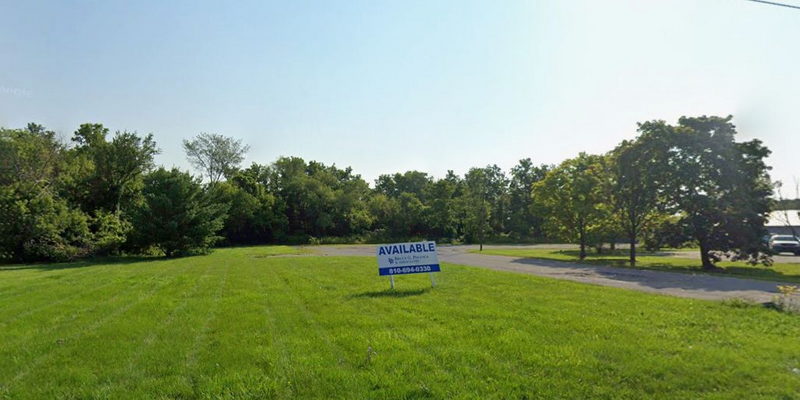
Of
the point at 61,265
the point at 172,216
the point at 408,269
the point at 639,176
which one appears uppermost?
the point at 639,176

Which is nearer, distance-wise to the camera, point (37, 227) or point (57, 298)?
point (57, 298)

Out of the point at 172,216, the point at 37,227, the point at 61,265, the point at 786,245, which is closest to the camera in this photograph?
the point at 61,265

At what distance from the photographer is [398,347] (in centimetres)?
557

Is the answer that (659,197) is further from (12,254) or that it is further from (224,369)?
(12,254)

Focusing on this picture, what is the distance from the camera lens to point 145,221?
91.1 feet

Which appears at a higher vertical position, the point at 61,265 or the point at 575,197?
the point at 575,197

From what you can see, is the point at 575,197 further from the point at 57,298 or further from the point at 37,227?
the point at 37,227

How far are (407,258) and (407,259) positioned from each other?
0.03 meters

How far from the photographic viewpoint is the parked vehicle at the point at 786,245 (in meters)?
28.8

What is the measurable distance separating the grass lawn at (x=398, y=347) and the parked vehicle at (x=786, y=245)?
2787cm

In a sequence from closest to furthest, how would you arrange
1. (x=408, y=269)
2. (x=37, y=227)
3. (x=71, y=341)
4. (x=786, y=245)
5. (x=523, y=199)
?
(x=71, y=341) → (x=408, y=269) → (x=37, y=227) → (x=786, y=245) → (x=523, y=199)

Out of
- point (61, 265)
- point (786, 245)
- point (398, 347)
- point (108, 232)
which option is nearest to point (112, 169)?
point (108, 232)

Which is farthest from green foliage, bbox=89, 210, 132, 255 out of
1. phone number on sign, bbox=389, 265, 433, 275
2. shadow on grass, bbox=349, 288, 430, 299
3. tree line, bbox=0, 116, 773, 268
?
shadow on grass, bbox=349, 288, 430, 299

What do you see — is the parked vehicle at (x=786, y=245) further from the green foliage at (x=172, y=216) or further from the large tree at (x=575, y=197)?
the green foliage at (x=172, y=216)
